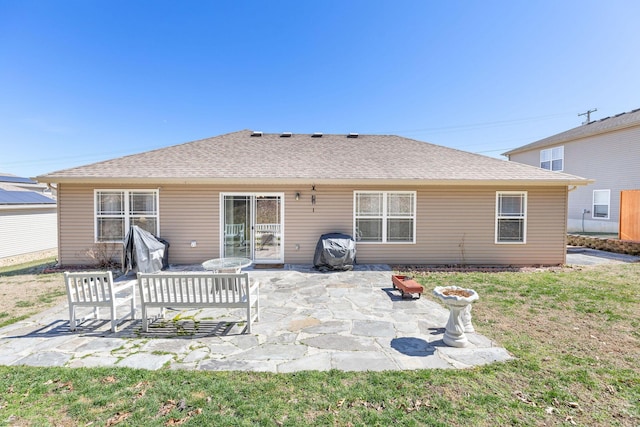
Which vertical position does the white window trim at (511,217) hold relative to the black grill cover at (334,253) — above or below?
above

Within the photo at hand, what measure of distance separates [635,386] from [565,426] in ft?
4.06

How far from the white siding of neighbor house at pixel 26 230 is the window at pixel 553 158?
96.9 ft

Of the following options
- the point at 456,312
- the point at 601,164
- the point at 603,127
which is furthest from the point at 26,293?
the point at 603,127

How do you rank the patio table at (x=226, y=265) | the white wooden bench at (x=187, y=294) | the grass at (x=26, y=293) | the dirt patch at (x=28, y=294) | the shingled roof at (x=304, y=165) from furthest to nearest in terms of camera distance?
the shingled roof at (x=304, y=165) < the patio table at (x=226, y=265) < the dirt patch at (x=28, y=294) < the grass at (x=26, y=293) < the white wooden bench at (x=187, y=294)

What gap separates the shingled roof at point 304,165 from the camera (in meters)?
7.88

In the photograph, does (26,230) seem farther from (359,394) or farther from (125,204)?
(359,394)

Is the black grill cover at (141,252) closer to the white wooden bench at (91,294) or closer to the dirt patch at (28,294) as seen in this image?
the dirt patch at (28,294)

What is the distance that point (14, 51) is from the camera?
1114 centimetres

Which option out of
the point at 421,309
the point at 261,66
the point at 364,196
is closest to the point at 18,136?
the point at 261,66

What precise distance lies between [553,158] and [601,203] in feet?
14.6

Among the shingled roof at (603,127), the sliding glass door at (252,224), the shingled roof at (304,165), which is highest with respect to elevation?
the shingled roof at (603,127)

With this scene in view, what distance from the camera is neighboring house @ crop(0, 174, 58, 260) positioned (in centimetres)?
1166

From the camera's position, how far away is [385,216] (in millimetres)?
8531

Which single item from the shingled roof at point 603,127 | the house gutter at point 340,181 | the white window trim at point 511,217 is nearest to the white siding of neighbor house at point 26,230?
the house gutter at point 340,181
